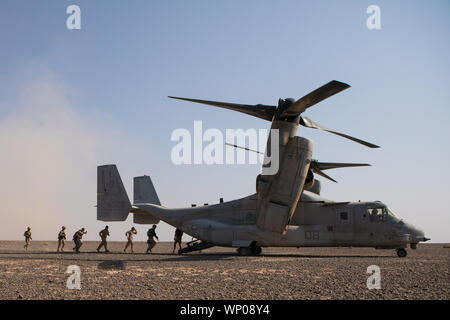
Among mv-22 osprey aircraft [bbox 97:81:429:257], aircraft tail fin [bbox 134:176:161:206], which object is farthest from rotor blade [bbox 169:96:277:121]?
aircraft tail fin [bbox 134:176:161:206]

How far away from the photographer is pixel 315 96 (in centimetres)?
1405

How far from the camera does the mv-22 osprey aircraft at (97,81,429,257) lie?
15898 mm

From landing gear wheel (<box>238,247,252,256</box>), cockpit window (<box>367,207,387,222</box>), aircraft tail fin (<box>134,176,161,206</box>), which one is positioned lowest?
landing gear wheel (<box>238,247,252,256</box>)

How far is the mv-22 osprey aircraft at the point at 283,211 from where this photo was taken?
1590 centimetres

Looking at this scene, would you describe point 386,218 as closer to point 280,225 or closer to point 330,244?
point 330,244

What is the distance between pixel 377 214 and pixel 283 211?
560cm

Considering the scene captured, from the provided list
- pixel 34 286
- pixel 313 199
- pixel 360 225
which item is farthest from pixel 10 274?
pixel 360 225

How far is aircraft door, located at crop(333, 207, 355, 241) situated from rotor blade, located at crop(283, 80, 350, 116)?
6639 mm

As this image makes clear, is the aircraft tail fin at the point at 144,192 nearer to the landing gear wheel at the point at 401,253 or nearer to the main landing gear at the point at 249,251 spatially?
the main landing gear at the point at 249,251

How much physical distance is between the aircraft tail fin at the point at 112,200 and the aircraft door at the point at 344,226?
36.0ft

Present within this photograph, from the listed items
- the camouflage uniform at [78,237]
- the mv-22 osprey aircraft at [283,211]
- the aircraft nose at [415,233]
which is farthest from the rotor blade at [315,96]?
the camouflage uniform at [78,237]

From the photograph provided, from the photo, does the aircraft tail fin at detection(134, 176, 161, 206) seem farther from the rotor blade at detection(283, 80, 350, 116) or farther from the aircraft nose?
the aircraft nose

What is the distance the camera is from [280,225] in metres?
17.1
